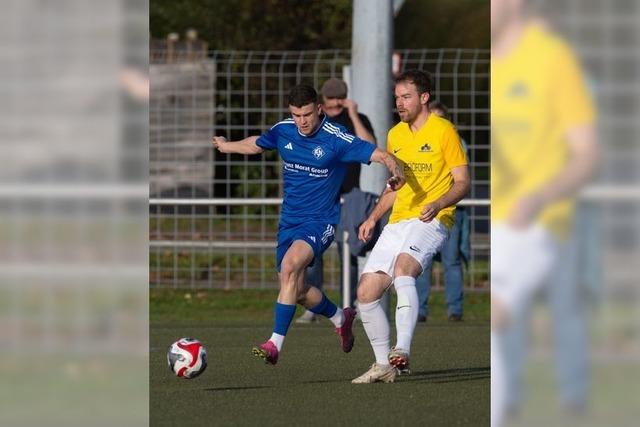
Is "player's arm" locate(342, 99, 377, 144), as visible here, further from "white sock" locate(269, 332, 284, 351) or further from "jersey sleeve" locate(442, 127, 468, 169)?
"white sock" locate(269, 332, 284, 351)

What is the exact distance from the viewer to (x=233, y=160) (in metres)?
17.1

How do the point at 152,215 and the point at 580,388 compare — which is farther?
the point at 152,215

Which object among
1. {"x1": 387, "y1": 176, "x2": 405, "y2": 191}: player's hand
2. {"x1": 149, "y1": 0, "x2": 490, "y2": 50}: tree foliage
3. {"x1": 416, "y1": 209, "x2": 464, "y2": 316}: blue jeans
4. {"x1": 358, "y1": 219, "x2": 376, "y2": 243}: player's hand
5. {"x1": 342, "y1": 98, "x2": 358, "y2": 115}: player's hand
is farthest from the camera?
{"x1": 149, "y1": 0, "x2": 490, "y2": 50}: tree foliage

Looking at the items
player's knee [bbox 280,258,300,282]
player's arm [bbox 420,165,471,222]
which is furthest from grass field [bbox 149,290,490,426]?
player's arm [bbox 420,165,471,222]

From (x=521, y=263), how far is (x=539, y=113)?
1.08ft

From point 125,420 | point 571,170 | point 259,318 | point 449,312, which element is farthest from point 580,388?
point 259,318

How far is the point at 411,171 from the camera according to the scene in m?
9.42

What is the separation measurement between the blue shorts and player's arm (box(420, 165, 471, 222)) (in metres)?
1.15

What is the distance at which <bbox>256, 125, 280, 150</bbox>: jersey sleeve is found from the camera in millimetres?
10172

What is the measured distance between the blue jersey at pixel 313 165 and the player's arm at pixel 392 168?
0.58 metres

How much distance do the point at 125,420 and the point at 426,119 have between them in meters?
5.80

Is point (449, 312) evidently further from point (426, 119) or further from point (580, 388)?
point (580, 388)

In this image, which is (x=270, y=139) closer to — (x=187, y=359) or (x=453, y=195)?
(x=453, y=195)

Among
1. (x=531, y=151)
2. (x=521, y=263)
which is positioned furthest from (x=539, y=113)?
(x=521, y=263)
